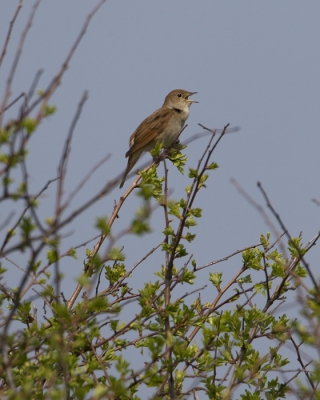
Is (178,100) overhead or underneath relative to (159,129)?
overhead

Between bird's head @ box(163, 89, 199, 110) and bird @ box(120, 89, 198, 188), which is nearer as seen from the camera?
bird @ box(120, 89, 198, 188)

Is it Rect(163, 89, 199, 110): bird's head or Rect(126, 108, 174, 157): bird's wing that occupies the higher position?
Rect(163, 89, 199, 110): bird's head

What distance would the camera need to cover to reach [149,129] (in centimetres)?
1055

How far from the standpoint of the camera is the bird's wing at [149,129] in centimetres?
1040

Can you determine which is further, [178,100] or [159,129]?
[178,100]

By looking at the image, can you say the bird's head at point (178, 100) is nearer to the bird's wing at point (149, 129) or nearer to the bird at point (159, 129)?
the bird at point (159, 129)

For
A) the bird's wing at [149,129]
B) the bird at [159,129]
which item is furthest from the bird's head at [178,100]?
the bird's wing at [149,129]

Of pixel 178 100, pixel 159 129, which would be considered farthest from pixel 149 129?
pixel 178 100

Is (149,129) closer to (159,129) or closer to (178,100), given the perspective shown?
(159,129)

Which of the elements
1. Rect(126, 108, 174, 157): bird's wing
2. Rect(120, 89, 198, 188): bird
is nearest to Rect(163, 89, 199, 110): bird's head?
Rect(120, 89, 198, 188): bird

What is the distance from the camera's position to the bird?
10.4 metres

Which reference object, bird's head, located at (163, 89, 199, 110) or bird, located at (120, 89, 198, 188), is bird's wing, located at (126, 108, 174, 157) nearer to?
bird, located at (120, 89, 198, 188)

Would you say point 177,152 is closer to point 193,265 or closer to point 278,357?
point 193,265

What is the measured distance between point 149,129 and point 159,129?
0.15 meters
